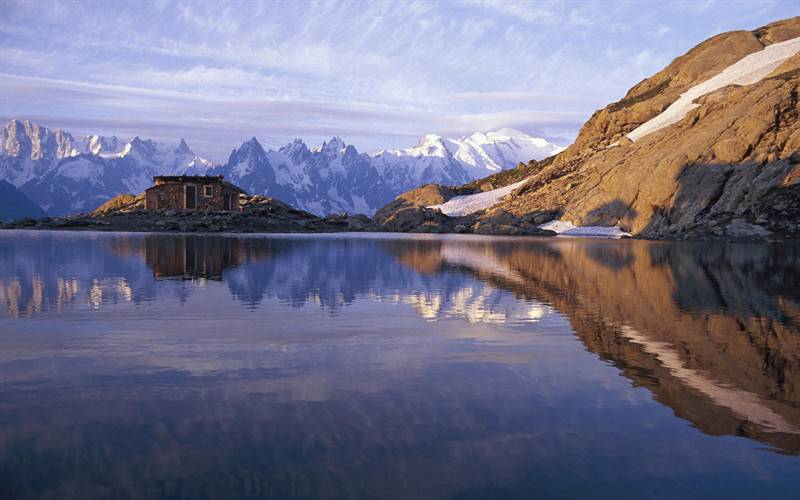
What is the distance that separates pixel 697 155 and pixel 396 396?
113855 mm

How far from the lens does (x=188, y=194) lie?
14750 cm

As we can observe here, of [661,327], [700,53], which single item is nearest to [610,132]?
[700,53]

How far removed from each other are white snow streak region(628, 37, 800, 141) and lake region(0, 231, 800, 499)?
130434 millimetres

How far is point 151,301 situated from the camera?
28391 millimetres

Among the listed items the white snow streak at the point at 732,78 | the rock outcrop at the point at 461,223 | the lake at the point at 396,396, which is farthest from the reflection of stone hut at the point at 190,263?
the white snow streak at the point at 732,78

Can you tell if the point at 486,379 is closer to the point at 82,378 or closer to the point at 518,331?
the point at 518,331

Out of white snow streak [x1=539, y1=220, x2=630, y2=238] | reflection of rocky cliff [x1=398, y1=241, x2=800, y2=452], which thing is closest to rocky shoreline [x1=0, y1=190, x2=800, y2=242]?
white snow streak [x1=539, y1=220, x2=630, y2=238]

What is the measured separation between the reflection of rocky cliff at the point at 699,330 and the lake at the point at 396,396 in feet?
0.34

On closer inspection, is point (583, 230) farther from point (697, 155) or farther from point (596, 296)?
point (596, 296)

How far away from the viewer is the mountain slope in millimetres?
101125

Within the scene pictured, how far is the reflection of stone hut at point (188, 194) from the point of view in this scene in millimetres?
146625

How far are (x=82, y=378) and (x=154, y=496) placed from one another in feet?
23.2

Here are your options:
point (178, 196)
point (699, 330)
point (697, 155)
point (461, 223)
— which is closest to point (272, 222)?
point (178, 196)

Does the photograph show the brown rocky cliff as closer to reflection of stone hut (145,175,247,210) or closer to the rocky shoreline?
the rocky shoreline
